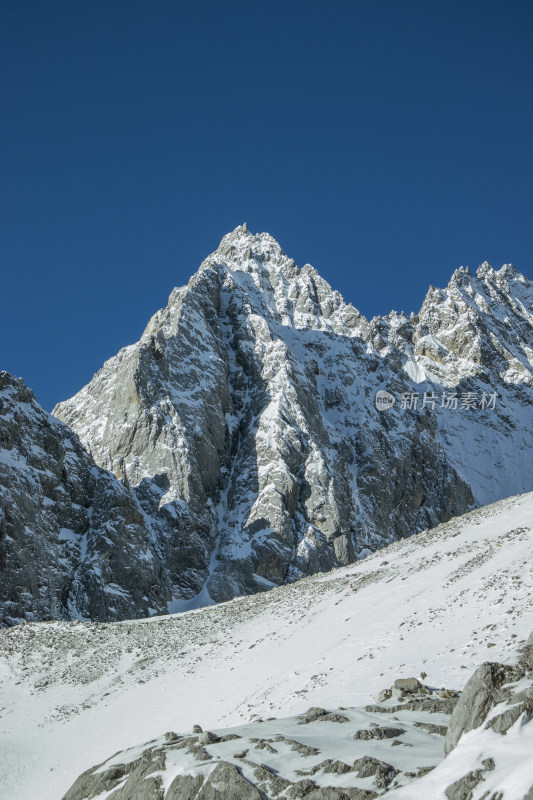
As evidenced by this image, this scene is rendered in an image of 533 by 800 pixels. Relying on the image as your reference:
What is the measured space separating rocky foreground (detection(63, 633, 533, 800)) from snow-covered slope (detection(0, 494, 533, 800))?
113 centimetres

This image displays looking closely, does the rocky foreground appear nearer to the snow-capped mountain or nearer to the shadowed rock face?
the shadowed rock face

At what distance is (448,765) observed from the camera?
11.5m

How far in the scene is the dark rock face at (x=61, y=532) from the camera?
3396 inches

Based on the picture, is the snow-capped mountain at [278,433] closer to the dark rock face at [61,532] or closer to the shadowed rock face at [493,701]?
the dark rock face at [61,532]

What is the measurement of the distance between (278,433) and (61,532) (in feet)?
172

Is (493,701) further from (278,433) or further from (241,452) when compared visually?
(241,452)

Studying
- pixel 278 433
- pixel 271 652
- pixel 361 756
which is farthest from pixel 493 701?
pixel 278 433

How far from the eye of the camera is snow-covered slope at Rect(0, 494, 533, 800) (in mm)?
25500

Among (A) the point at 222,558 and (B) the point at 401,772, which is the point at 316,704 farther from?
(A) the point at 222,558

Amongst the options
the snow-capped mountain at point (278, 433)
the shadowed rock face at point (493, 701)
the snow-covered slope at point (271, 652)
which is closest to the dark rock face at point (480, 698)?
the shadowed rock face at point (493, 701)

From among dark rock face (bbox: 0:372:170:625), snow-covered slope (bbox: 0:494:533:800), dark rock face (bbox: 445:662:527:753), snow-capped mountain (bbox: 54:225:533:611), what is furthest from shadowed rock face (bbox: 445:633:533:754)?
snow-capped mountain (bbox: 54:225:533:611)

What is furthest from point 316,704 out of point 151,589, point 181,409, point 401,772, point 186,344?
point 186,344

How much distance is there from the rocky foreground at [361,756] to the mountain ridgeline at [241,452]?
7117 cm

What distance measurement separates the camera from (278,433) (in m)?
138
